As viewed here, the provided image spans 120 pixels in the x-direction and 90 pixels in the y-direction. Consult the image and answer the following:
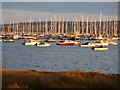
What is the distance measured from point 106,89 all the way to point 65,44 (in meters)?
71.5

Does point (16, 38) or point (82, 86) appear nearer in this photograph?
point (82, 86)

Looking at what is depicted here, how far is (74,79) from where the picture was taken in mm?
13445

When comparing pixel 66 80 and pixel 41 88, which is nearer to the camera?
pixel 41 88

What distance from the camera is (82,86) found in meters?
11.8

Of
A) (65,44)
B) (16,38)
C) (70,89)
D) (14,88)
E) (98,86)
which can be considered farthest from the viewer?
(16,38)

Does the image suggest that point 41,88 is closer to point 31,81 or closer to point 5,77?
point 31,81

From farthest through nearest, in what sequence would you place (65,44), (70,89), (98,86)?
(65,44)
(98,86)
(70,89)

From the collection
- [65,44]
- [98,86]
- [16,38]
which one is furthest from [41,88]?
[16,38]

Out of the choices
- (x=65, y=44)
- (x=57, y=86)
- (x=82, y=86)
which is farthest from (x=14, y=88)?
(x=65, y=44)

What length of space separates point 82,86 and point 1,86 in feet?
9.94

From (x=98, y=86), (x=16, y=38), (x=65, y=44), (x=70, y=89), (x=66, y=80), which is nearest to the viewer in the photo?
(x=70, y=89)

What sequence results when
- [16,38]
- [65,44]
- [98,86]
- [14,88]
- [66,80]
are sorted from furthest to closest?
[16,38], [65,44], [66,80], [98,86], [14,88]

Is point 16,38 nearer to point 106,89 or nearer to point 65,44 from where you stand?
point 65,44

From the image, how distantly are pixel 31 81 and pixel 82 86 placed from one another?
87.0 inches
